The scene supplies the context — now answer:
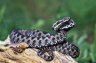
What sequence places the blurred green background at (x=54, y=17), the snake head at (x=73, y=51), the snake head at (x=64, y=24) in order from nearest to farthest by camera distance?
the snake head at (x=64, y=24), the snake head at (x=73, y=51), the blurred green background at (x=54, y=17)

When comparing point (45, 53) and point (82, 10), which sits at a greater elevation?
point (82, 10)

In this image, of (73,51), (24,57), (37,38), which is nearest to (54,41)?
(37,38)

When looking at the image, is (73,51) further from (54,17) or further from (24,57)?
(54,17)

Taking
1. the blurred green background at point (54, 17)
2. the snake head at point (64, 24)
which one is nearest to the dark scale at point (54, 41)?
the snake head at point (64, 24)

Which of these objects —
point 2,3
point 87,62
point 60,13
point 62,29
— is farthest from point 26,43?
point 2,3

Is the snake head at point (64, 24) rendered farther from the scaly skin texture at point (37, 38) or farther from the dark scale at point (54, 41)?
the scaly skin texture at point (37, 38)

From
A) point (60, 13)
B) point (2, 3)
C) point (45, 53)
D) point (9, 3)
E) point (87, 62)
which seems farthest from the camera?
point (9, 3)

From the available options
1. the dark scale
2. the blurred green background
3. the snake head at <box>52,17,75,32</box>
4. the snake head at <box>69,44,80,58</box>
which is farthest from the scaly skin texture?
the blurred green background

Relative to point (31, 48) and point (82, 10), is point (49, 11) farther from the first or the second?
point (31, 48)
